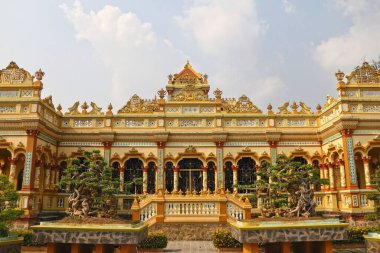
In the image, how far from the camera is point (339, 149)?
18781 millimetres

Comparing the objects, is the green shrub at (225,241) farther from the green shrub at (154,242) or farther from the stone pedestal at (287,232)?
the stone pedestal at (287,232)

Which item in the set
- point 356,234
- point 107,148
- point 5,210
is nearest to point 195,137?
point 107,148

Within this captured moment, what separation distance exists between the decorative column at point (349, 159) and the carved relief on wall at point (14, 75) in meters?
17.1

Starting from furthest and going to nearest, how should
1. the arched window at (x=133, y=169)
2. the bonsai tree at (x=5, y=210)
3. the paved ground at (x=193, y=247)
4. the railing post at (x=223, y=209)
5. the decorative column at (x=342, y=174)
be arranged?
1. the arched window at (x=133, y=169)
2. the decorative column at (x=342, y=174)
3. the railing post at (x=223, y=209)
4. the paved ground at (x=193, y=247)
5. the bonsai tree at (x=5, y=210)

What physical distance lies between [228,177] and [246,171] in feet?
3.85

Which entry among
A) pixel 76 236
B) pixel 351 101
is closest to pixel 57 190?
pixel 76 236

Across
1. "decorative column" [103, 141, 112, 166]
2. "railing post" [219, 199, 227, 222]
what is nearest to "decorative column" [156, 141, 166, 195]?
"decorative column" [103, 141, 112, 166]

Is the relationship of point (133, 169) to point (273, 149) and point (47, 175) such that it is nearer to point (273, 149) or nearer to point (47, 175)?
point (47, 175)

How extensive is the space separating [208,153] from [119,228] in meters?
11.9

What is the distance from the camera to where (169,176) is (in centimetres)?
2125

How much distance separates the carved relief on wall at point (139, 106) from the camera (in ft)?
71.6

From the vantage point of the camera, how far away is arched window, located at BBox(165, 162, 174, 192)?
21.1m

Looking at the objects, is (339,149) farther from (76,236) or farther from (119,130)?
(76,236)

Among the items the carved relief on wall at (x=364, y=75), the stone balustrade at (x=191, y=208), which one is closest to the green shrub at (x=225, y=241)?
the stone balustrade at (x=191, y=208)
